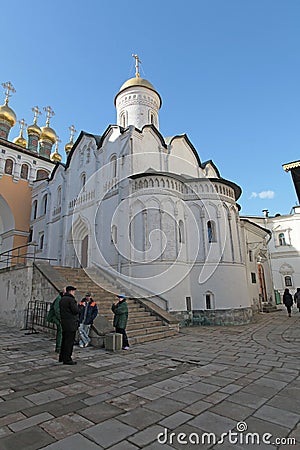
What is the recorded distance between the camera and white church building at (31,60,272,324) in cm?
1346

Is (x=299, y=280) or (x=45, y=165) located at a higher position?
(x=45, y=165)

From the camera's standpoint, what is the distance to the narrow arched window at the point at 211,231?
1486 cm

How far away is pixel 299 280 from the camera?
1221 inches

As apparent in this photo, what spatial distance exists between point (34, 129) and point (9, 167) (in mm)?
7574

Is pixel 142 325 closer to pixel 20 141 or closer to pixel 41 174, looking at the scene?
pixel 41 174

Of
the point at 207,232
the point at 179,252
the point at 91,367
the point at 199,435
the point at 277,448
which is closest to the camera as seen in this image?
the point at 277,448

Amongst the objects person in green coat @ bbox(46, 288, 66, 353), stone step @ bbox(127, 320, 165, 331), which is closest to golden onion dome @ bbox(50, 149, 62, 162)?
stone step @ bbox(127, 320, 165, 331)

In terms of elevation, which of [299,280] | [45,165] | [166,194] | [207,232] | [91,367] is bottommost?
[91,367]

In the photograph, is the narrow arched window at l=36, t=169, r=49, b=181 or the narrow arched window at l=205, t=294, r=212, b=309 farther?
the narrow arched window at l=36, t=169, r=49, b=181

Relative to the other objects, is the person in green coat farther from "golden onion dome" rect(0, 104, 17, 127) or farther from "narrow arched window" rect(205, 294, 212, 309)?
"golden onion dome" rect(0, 104, 17, 127)

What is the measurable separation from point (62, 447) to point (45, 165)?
2746 cm

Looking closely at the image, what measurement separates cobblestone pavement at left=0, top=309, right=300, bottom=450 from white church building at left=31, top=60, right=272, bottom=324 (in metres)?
6.67

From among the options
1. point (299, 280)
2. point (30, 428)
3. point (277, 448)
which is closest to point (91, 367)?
point (30, 428)

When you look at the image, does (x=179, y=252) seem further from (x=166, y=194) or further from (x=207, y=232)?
(x=166, y=194)
